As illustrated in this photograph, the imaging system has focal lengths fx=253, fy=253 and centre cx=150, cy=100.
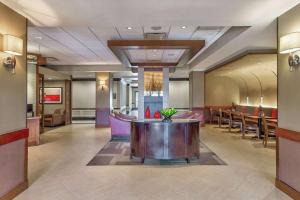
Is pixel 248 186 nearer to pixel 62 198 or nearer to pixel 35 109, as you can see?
pixel 62 198

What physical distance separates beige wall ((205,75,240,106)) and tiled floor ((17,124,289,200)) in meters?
7.90

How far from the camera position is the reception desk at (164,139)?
514cm

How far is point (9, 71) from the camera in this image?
3504mm

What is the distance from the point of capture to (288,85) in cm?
370

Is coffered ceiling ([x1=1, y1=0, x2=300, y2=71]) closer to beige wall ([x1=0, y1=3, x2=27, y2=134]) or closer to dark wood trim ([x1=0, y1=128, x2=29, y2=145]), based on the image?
beige wall ([x1=0, y1=3, x2=27, y2=134])

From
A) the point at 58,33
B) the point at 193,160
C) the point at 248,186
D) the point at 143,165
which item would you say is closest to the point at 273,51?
the point at 193,160

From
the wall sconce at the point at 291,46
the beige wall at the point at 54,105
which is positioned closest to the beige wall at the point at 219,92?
the beige wall at the point at 54,105

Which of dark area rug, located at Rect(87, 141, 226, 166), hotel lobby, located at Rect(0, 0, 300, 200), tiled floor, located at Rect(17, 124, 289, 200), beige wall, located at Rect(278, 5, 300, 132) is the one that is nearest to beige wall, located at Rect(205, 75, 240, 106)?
hotel lobby, located at Rect(0, 0, 300, 200)

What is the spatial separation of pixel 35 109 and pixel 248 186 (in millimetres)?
7362

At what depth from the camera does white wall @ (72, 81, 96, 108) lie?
674 inches

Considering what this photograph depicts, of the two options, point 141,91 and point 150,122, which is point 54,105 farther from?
point 150,122

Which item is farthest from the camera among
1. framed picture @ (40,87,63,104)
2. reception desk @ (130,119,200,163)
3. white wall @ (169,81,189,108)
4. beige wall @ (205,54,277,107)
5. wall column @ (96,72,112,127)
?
white wall @ (169,81,189,108)

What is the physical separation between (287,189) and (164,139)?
2313 mm

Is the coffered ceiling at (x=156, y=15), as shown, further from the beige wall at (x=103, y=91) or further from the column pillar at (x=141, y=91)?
the beige wall at (x=103, y=91)
